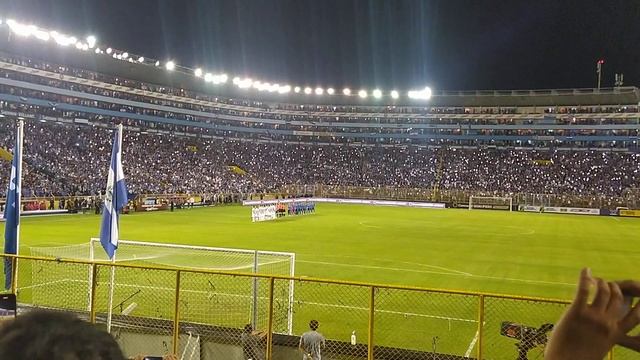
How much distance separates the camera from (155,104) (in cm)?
8738

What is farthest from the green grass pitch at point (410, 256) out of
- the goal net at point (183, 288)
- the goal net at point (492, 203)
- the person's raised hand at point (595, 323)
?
the goal net at point (492, 203)

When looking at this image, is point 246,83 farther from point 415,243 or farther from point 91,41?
point 415,243

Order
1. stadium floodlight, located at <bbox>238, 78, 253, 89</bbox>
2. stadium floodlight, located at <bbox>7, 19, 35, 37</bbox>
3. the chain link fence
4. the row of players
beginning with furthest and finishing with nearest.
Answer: stadium floodlight, located at <bbox>238, 78, 253, 89</bbox> < stadium floodlight, located at <bbox>7, 19, 35, 37</bbox> < the row of players < the chain link fence

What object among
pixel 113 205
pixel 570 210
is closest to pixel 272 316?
pixel 113 205

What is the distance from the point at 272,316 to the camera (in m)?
9.17

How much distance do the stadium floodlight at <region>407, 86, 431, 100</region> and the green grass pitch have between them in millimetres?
51786

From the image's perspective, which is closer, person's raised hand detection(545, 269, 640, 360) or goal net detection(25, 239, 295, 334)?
person's raised hand detection(545, 269, 640, 360)

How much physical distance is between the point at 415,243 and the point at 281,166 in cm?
6236

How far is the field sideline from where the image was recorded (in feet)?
72.7

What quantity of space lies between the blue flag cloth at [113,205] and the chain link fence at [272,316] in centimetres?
100

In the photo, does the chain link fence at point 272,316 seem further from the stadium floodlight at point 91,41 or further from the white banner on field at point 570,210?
the stadium floodlight at point 91,41

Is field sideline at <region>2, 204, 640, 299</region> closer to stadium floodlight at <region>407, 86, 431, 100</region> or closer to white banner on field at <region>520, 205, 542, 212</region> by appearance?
white banner on field at <region>520, 205, 542, 212</region>

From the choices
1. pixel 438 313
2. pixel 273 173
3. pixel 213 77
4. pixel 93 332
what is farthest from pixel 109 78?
pixel 93 332

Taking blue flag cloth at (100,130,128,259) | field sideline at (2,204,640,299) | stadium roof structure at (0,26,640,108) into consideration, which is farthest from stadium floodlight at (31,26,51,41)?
blue flag cloth at (100,130,128,259)
